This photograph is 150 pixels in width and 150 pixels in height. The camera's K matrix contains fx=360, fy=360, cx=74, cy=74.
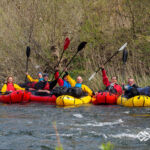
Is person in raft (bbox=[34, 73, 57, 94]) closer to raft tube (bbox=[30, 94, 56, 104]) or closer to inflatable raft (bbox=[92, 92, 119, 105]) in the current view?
raft tube (bbox=[30, 94, 56, 104])

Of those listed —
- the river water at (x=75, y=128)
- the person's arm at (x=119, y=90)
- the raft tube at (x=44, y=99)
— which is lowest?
the river water at (x=75, y=128)

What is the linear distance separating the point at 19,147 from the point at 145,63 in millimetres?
8586

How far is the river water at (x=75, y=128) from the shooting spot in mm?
5800

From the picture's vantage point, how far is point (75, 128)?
6.96 metres

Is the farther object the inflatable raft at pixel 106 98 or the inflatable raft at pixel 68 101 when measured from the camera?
the inflatable raft at pixel 106 98

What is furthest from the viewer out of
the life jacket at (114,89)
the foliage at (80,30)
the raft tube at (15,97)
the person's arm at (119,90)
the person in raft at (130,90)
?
the foliage at (80,30)

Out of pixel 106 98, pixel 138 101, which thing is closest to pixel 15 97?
pixel 106 98

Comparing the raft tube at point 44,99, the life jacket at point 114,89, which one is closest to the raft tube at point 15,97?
the raft tube at point 44,99

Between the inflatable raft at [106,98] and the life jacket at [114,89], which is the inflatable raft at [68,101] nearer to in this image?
the inflatable raft at [106,98]

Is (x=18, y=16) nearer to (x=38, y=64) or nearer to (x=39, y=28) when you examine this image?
(x=39, y=28)

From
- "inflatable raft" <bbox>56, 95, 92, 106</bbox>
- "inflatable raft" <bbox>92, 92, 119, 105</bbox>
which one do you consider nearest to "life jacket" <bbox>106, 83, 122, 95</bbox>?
"inflatable raft" <bbox>92, 92, 119, 105</bbox>

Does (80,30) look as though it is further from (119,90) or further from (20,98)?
(20,98)

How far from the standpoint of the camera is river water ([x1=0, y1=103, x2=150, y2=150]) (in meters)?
5.80

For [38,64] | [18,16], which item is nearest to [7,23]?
[18,16]
